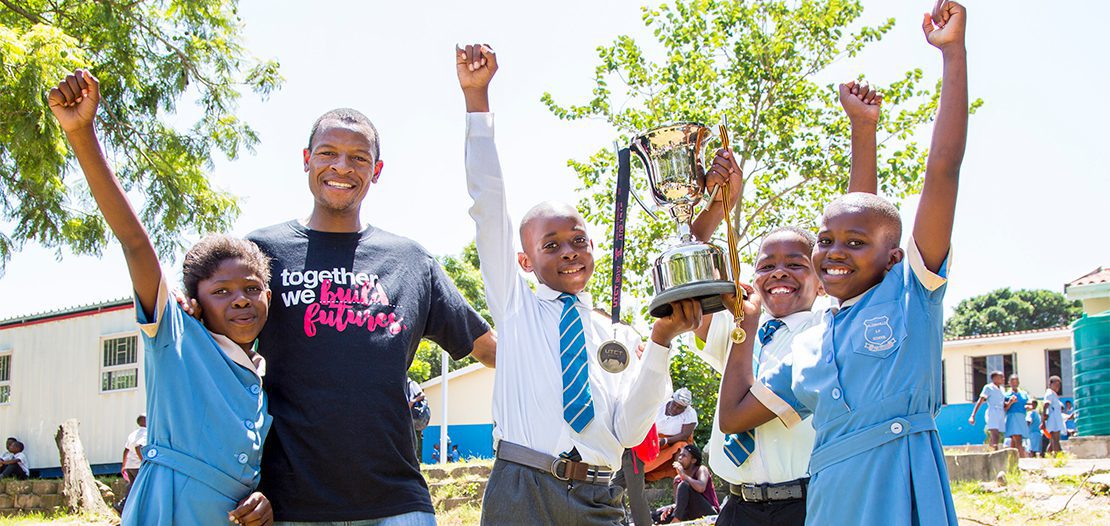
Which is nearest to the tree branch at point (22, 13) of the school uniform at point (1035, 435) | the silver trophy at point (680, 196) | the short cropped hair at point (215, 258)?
the short cropped hair at point (215, 258)

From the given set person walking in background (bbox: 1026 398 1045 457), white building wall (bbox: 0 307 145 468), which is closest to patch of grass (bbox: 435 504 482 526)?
white building wall (bbox: 0 307 145 468)

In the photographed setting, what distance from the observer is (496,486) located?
10.4 ft

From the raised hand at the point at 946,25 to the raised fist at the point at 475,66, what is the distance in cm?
139

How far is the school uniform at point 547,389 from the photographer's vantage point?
10.2 ft

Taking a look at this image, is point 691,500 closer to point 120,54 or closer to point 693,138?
point 693,138

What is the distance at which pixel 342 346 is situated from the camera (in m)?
3.00

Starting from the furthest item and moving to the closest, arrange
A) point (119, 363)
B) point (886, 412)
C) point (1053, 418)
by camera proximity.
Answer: point (119, 363) < point (1053, 418) < point (886, 412)

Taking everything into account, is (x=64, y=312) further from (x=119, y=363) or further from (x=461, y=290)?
(x=461, y=290)

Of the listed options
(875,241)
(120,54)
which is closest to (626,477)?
(875,241)

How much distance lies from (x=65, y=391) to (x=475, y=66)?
1818cm

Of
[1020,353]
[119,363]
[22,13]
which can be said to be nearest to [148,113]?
[22,13]

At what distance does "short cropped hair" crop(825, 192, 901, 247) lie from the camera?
2.94m

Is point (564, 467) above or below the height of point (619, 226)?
below

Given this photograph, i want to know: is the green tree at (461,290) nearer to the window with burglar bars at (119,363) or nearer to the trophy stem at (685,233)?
the window with burglar bars at (119,363)
